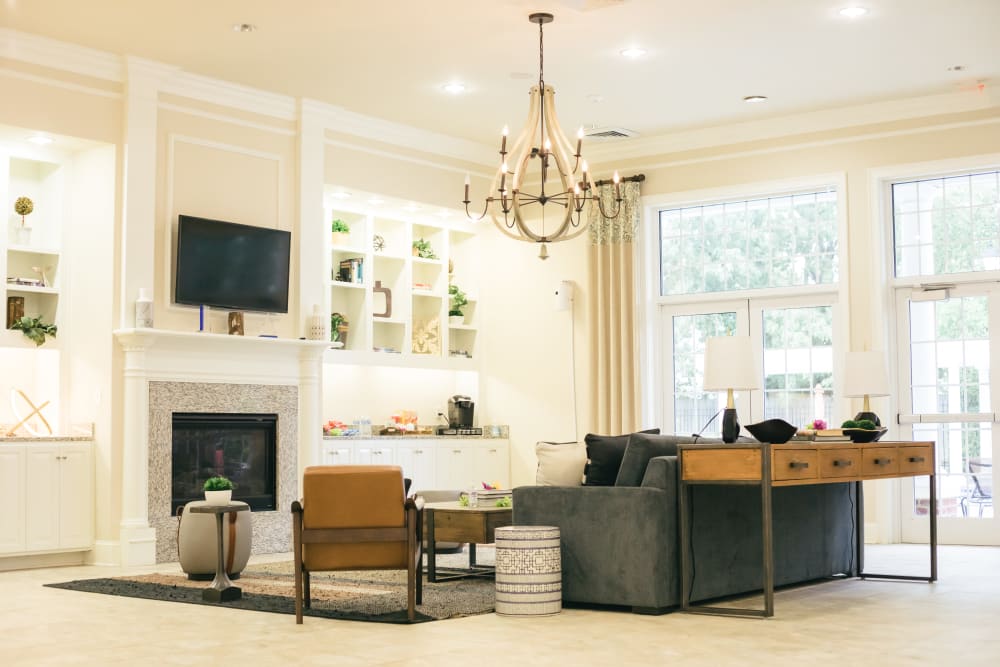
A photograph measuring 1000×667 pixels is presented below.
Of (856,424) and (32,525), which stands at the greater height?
(856,424)

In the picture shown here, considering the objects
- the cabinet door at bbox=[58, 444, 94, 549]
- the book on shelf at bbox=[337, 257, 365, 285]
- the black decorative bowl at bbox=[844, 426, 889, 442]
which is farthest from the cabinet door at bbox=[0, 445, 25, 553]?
the black decorative bowl at bbox=[844, 426, 889, 442]

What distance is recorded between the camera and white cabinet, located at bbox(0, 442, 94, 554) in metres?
7.53

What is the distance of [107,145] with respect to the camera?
320 inches

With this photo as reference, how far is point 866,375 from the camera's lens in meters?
7.55

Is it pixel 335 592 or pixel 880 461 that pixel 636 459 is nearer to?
pixel 880 461

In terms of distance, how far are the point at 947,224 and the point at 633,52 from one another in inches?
115

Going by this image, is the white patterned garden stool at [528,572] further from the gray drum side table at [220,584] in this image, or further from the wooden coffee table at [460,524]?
the gray drum side table at [220,584]

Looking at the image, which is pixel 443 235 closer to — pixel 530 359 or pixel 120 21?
pixel 530 359

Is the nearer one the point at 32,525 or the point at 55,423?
the point at 32,525

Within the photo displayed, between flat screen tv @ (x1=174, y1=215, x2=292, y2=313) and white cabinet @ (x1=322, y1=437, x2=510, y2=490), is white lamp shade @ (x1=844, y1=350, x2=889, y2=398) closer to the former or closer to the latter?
white cabinet @ (x1=322, y1=437, x2=510, y2=490)

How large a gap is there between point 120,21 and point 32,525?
3.21 m

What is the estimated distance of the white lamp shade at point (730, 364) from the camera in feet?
19.0

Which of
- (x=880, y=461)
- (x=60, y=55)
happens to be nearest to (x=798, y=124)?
(x=880, y=461)

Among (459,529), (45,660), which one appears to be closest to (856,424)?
(459,529)
